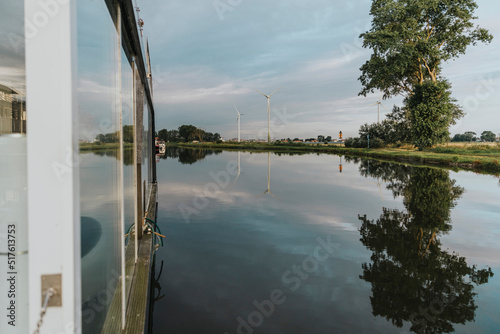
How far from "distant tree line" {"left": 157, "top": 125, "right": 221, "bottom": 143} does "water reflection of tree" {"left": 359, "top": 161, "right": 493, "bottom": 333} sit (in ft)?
265

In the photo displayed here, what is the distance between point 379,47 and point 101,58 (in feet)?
86.3

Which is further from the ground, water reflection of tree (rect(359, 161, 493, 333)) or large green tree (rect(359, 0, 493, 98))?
large green tree (rect(359, 0, 493, 98))

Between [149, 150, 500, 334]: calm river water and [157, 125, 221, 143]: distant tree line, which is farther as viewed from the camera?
[157, 125, 221, 143]: distant tree line

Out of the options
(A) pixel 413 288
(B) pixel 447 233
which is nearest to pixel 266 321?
(A) pixel 413 288

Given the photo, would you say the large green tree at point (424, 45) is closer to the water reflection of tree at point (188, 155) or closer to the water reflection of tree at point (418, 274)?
the water reflection of tree at point (188, 155)

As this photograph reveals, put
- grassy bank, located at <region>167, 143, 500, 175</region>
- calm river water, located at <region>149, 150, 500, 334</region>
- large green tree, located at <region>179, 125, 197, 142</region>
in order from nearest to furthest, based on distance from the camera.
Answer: calm river water, located at <region>149, 150, 500, 334</region> < grassy bank, located at <region>167, 143, 500, 175</region> < large green tree, located at <region>179, 125, 197, 142</region>

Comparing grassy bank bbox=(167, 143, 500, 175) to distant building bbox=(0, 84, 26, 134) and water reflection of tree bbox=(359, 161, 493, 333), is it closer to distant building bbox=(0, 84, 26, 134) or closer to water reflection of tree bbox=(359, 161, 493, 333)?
water reflection of tree bbox=(359, 161, 493, 333)

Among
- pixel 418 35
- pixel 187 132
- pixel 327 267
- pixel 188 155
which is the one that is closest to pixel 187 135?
pixel 187 132

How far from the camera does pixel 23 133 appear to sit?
3.37ft

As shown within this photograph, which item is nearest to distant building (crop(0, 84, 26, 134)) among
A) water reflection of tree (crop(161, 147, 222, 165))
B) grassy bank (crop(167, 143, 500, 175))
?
grassy bank (crop(167, 143, 500, 175))

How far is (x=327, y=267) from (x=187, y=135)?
9409 cm

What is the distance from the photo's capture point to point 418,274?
407 cm

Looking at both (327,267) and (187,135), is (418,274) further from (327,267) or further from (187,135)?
(187,135)

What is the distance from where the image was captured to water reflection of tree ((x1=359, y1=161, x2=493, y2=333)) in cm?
319
